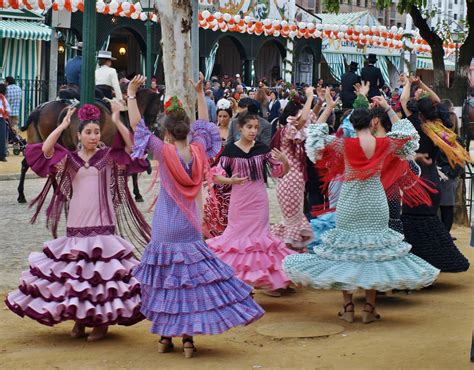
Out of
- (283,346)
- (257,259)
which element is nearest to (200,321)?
(283,346)

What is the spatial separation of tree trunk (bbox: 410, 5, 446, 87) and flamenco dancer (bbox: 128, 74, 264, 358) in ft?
26.9

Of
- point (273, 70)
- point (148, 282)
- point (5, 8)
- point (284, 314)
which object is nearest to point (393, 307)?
point (284, 314)

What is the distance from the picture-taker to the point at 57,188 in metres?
8.30

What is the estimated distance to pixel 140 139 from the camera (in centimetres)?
783

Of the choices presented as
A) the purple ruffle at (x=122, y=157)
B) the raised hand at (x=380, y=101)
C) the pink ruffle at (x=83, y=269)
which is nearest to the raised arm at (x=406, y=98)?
the raised hand at (x=380, y=101)

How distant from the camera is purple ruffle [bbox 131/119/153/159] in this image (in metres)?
7.80

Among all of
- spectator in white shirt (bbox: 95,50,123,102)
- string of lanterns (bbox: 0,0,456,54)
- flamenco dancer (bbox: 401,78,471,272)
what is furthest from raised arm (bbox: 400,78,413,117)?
string of lanterns (bbox: 0,0,456,54)

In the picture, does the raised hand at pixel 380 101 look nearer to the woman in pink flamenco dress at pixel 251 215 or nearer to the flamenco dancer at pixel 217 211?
the woman in pink flamenco dress at pixel 251 215

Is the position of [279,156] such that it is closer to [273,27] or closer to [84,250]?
[84,250]

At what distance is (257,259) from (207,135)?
5.72ft

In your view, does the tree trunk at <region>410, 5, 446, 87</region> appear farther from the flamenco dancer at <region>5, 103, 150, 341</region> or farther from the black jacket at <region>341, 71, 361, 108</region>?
the flamenco dancer at <region>5, 103, 150, 341</region>

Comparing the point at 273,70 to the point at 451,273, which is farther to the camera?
the point at 273,70

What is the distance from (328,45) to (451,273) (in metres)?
35.9

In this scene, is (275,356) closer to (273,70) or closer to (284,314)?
(284,314)
